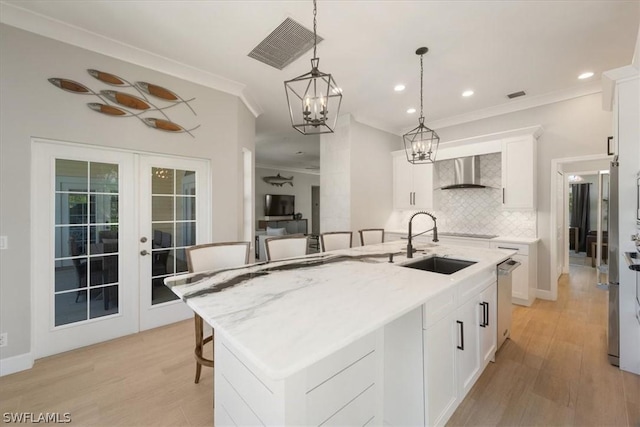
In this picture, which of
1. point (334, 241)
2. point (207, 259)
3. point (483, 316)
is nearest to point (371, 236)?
point (334, 241)

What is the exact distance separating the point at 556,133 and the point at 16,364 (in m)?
6.67

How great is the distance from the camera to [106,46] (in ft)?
8.54

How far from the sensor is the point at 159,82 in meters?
2.97

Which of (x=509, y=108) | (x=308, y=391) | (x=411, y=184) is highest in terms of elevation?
(x=509, y=108)

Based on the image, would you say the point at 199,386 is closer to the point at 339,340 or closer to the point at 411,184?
the point at 339,340

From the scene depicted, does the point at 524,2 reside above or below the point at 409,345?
above

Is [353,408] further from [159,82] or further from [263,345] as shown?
[159,82]

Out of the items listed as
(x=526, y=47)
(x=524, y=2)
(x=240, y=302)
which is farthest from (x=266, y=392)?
(x=526, y=47)

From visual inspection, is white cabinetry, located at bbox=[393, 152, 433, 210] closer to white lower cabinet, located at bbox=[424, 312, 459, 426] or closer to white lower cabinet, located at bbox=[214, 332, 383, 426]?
white lower cabinet, located at bbox=[424, 312, 459, 426]

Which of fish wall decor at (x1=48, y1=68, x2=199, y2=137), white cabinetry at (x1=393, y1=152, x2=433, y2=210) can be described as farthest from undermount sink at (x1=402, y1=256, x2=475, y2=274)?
fish wall decor at (x1=48, y1=68, x2=199, y2=137)

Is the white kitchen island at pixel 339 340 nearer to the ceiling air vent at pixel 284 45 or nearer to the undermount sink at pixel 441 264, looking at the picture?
the undermount sink at pixel 441 264

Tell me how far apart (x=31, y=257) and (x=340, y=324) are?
3.00 meters

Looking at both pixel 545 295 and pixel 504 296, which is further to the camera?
pixel 545 295

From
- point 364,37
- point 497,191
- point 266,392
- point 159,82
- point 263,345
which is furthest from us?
point 497,191
